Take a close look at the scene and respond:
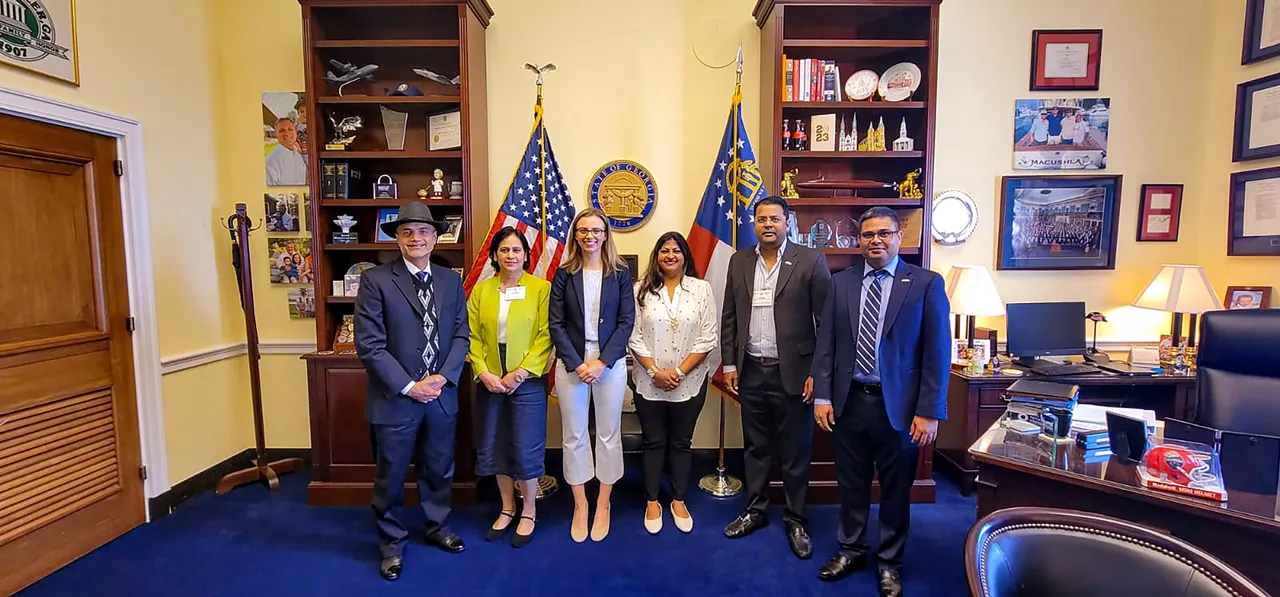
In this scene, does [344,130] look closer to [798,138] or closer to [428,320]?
[428,320]

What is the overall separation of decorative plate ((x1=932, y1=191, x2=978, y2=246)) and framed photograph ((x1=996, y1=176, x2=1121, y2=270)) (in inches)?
8.4

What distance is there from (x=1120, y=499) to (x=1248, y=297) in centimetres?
271

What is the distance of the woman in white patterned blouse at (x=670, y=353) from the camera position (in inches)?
107

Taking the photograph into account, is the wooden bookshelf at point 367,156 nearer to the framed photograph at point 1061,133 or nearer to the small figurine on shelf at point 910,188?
the small figurine on shelf at point 910,188

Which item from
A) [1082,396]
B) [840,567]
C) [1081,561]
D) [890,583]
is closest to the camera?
[1081,561]

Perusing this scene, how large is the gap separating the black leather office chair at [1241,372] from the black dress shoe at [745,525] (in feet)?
6.44

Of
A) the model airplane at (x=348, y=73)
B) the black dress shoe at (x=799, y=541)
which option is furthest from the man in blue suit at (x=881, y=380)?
the model airplane at (x=348, y=73)

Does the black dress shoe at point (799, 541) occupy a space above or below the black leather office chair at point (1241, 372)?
below

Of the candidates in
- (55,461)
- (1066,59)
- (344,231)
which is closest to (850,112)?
(1066,59)

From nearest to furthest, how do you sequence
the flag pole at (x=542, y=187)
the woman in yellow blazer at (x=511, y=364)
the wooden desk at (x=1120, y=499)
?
the wooden desk at (x=1120, y=499)
the woman in yellow blazer at (x=511, y=364)
the flag pole at (x=542, y=187)

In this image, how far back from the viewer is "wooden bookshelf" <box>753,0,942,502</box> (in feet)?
10.4

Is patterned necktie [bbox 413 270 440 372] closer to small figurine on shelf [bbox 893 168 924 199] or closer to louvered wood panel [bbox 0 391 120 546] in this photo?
louvered wood panel [bbox 0 391 120 546]

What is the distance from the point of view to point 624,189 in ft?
11.7

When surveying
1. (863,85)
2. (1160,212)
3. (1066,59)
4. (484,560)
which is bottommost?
(484,560)
